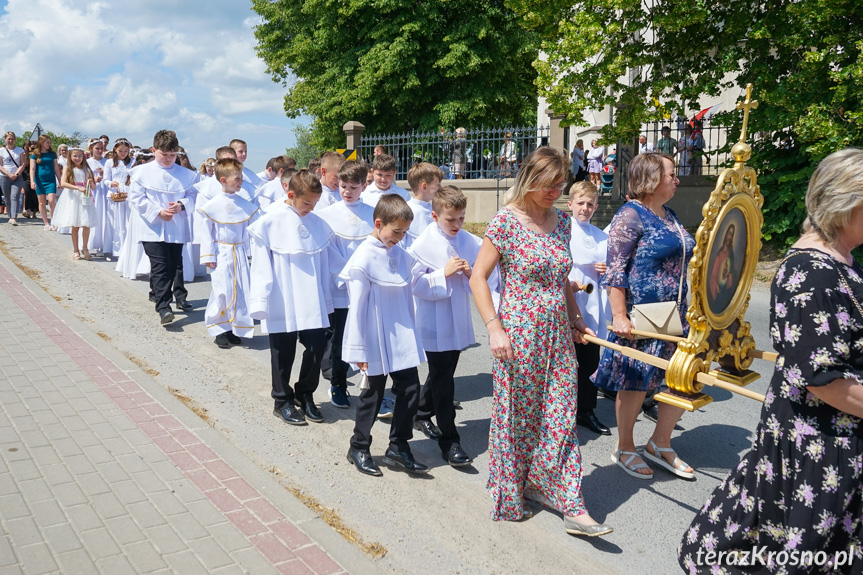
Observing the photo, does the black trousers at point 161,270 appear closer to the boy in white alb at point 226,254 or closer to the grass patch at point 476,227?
the boy in white alb at point 226,254

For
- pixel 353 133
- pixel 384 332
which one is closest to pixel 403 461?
pixel 384 332

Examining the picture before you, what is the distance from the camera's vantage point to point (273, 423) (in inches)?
225

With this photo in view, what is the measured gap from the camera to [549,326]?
4.03 m

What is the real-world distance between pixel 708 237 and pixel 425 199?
3637mm

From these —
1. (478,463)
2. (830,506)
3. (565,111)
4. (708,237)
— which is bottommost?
(478,463)

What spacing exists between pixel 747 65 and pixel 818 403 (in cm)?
1353

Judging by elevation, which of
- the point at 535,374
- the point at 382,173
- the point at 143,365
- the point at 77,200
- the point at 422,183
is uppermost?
the point at 382,173

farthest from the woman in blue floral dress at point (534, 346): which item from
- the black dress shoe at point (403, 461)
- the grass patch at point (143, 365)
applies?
the grass patch at point (143, 365)

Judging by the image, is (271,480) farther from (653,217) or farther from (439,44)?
(439,44)

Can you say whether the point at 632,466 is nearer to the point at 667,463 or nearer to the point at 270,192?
the point at 667,463

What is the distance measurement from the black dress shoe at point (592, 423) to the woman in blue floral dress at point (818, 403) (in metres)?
2.81

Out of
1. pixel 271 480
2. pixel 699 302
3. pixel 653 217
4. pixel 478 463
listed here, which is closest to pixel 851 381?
pixel 699 302

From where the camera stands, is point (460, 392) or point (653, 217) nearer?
point (653, 217)

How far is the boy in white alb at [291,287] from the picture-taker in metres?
5.63
